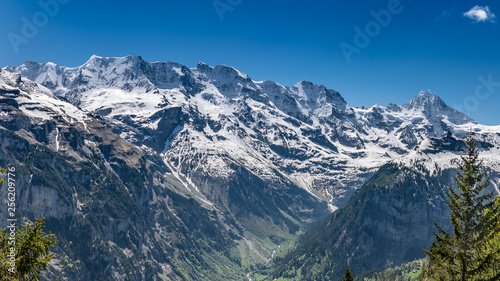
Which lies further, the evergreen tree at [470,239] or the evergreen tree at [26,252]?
the evergreen tree at [470,239]

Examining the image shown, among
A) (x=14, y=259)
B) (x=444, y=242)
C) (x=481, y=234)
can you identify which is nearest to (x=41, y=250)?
(x=14, y=259)

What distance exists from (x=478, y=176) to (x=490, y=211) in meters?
3.94

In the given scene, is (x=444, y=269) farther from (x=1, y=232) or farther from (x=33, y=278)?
(x=1, y=232)

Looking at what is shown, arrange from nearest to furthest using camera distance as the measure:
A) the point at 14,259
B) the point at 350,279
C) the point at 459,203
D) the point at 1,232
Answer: the point at 14,259, the point at 1,232, the point at 459,203, the point at 350,279

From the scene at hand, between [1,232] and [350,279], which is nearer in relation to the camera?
[1,232]

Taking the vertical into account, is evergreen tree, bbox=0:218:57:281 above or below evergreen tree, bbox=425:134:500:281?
below

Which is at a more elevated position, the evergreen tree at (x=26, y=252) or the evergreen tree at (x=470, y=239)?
the evergreen tree at (x=470, y=239)

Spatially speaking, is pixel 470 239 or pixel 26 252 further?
pixel 470 239

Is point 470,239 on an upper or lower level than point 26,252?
upper

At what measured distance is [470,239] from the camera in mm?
32594

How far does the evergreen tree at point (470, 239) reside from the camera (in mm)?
31469

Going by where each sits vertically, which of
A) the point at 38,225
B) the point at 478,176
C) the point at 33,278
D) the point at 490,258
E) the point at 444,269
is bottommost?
the point at 33,278

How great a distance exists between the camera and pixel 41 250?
101 feet

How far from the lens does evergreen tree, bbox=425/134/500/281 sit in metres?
31.5
